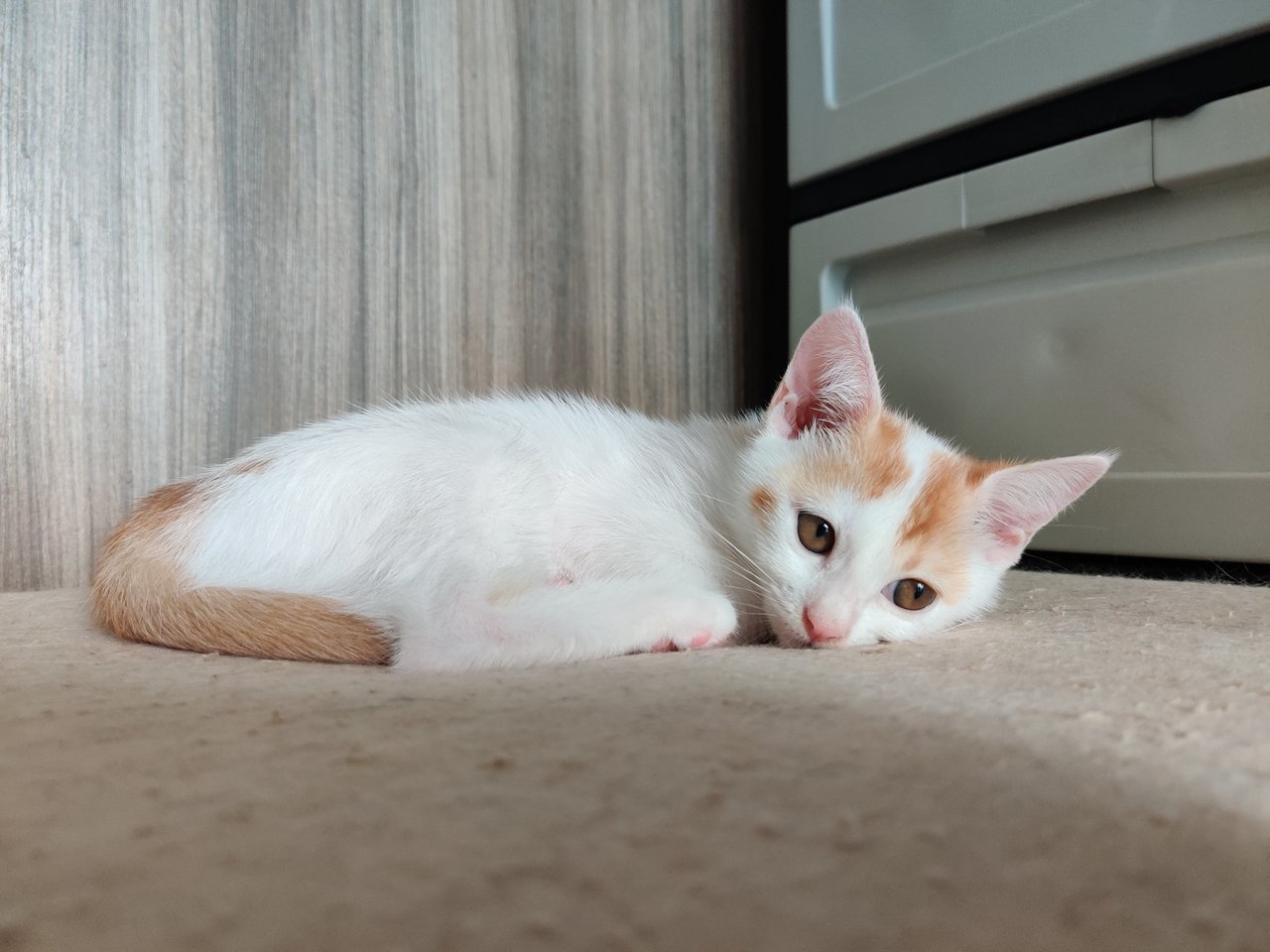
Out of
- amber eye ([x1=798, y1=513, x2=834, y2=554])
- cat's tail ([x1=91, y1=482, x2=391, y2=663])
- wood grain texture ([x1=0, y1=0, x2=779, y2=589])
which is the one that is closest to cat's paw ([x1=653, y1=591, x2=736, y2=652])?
amber eye ([x1=798, y1=513, x2=834, y2=554])

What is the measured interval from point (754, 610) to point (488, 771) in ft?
2.01

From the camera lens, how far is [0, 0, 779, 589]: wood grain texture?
51.1 inches

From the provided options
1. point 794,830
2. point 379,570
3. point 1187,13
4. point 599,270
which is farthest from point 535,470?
point 1187,13

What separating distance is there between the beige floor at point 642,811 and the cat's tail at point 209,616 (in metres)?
0.11

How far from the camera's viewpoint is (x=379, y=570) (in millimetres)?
912

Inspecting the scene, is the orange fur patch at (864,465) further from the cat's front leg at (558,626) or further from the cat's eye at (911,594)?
the cat's front leg at (558,626)

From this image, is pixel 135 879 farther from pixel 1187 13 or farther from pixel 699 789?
pixel 1187 13

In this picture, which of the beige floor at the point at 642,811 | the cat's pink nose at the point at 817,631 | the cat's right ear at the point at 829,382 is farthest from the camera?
the cat's right ear at the point at 829,382

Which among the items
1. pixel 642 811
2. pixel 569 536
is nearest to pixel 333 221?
pixel 569 536

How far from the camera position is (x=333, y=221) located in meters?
1.50

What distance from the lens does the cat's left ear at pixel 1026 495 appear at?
38.4 inches

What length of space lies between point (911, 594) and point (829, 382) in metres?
0.28

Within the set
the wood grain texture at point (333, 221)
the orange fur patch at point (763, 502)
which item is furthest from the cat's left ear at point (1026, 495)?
the wood grain texture at point (333, 221)

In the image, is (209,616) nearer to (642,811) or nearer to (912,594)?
(642,811)
